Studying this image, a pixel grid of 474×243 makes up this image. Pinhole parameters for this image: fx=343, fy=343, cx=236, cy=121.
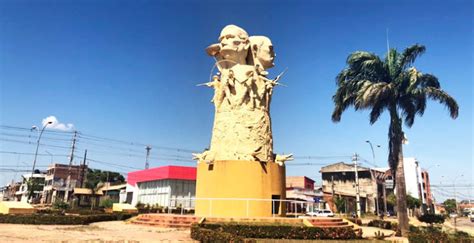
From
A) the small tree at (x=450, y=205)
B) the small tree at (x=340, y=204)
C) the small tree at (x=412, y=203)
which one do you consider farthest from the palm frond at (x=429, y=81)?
the small tree at (x=450, y=205)

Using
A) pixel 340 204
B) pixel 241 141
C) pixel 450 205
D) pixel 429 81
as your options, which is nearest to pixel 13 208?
pixel 241 141

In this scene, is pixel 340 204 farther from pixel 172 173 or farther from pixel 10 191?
pixel 10 191

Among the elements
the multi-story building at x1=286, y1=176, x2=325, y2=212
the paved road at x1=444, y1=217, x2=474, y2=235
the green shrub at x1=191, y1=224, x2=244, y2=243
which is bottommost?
the paved road at x1=444, y1=217, x2=474, y2=235

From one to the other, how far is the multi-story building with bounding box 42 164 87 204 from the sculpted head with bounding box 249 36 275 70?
65.2 m

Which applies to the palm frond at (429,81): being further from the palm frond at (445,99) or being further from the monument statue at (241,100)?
the monument statue at (241,100)

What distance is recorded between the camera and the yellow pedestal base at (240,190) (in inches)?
838

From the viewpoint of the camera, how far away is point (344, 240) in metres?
14.1

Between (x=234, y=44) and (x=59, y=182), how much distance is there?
263ft

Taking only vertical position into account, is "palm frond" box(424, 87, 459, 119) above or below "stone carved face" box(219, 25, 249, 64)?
below

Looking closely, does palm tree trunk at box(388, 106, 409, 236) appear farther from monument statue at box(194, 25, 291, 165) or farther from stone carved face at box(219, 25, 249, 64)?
stone carved face at box(219, 25, 249, 64)

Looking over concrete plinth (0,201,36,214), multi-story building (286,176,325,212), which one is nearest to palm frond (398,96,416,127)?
multi-story building (286,176,325,212)

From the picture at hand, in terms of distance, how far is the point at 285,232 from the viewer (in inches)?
597

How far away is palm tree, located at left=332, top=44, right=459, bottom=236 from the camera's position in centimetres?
2331

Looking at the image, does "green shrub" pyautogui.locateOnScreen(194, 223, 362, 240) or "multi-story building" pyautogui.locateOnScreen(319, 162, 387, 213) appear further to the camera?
"multi-story building" pyautogui.locateOnScreen(319, 162, 387, 213)
